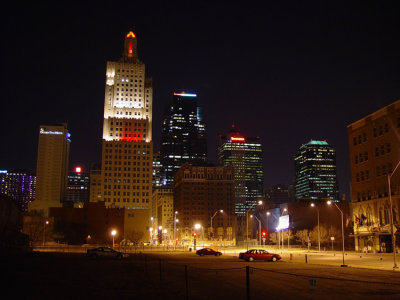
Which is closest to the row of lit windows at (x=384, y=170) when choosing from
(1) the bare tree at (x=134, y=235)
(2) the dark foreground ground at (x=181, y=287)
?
(2) the dark foreground ground at (x=181, y=287)

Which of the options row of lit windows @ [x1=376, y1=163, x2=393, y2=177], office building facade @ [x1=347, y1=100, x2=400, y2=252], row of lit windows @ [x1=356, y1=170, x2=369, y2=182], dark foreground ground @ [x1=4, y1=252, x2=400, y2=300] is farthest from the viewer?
row of lit windows @ [x1=356, y1=170, x2=369, y2=182]

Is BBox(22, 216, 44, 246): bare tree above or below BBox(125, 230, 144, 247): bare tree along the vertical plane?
above

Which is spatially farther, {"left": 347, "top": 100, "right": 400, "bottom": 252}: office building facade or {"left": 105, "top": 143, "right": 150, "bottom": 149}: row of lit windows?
{"left": 105, "top": 143, "right": 150, "bottom": 149}: row of lit windows

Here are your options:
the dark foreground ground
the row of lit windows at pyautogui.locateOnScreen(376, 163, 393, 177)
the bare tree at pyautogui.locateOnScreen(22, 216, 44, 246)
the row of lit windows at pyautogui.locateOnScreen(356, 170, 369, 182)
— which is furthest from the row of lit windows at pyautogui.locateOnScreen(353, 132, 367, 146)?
the bare tree at pyautogui.locateOnScreen(22, 216, 44, 246)

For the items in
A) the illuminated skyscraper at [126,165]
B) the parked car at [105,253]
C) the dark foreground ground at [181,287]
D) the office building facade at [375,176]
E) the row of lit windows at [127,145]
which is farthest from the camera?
the row of lit windows at [127,145]

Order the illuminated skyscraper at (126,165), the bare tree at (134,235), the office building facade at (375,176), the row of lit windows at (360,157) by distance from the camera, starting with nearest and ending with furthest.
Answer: the office building facade at (375,176)
the row of lit windows at (360,157)
the bare tree at (134,235)
the illuminated skyscraper at (126,165)

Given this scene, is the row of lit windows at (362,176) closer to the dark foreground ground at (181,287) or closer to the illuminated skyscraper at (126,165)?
the dark foreground ground at (181,287)

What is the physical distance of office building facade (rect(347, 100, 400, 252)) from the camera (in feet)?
237

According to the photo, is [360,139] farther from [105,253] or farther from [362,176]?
[105,253]

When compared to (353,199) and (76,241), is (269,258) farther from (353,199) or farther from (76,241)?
(76,241)

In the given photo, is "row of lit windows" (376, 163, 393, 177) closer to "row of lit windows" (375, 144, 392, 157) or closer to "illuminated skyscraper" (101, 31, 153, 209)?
"row of lit windows" (375, 144, 392, 157)

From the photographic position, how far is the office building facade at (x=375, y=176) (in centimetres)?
7212

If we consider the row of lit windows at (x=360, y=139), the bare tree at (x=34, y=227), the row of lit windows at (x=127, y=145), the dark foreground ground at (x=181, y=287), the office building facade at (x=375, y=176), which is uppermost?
the row of lit windows at (x=127, y=145)

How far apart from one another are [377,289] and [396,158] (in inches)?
2201
